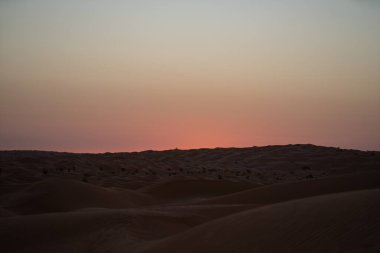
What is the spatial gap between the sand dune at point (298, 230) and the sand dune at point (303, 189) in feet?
19.8

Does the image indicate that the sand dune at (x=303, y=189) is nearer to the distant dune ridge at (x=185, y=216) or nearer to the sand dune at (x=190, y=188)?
the distant dune ridge at (x=185, y=216)

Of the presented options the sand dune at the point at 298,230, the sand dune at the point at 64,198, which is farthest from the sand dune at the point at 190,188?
the sand dune at the point at 298,230

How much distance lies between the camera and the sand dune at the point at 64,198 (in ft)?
43.6

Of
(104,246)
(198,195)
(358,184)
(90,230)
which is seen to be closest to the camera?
→ (104,246)

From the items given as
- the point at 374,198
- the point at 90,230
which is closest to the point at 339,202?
the point at 374,198

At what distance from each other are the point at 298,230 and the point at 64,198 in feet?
33.8

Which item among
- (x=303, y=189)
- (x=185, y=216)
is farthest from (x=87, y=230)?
(x=303, y=189)

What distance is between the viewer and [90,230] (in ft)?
26.2

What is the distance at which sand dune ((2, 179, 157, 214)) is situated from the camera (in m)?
13.3

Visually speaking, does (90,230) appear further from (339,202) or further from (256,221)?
(339,202)

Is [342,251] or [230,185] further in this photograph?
[230,185]

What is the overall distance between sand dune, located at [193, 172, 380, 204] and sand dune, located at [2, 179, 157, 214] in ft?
11.0

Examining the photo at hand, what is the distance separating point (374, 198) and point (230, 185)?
13.6m

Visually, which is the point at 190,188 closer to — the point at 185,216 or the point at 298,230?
the point at 185,216
